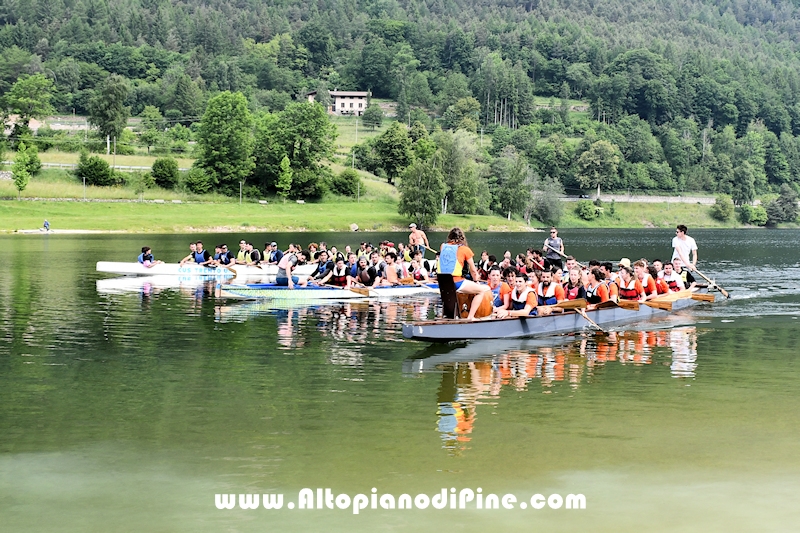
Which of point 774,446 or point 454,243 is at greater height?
point 454,243

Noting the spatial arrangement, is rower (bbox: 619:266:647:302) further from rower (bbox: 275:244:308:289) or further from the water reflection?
rower (bbox: 275:244:308:289)

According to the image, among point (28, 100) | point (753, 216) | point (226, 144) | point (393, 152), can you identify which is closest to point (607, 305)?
point (226, 144)

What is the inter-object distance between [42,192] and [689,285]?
8526 cm

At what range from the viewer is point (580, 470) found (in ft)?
40.6

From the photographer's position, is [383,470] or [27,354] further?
[27,354]

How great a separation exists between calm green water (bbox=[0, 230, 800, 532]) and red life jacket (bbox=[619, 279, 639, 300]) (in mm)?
1946

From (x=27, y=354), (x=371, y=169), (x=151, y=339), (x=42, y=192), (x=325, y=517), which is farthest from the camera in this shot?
(x=371, y=169)

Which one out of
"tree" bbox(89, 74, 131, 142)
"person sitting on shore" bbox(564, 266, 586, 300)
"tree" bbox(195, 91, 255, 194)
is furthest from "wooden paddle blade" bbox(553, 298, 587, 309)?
"tree" bbox(89, 74, 131, 142)

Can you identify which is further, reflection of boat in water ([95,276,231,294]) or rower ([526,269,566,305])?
reflection of boat in water ([95,276,231,294])

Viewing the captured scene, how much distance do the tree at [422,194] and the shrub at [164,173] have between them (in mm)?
29938

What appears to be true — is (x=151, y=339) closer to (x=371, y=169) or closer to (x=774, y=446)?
(x=774, y=446)

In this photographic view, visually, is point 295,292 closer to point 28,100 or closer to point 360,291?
point 360,291

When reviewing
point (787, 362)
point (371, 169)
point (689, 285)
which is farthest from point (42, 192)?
point (787, 362)

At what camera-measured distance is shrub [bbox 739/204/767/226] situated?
16638 centimetres
